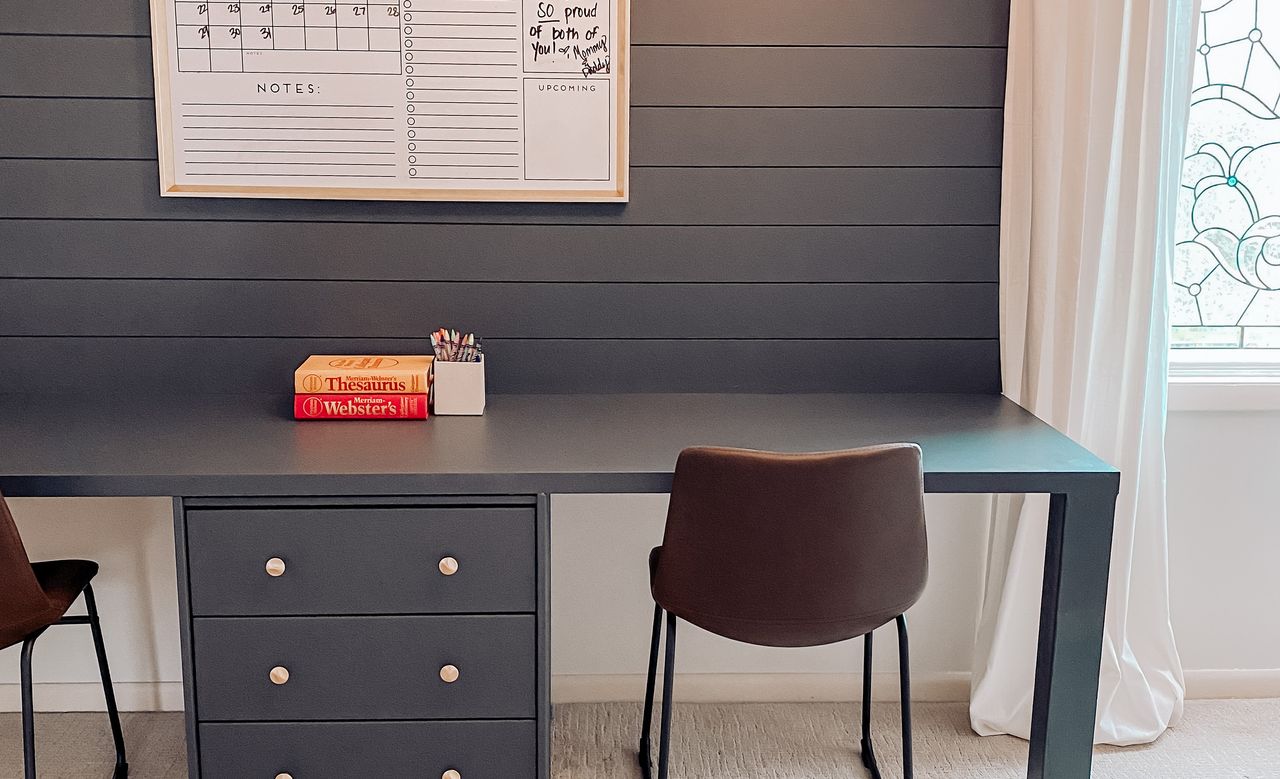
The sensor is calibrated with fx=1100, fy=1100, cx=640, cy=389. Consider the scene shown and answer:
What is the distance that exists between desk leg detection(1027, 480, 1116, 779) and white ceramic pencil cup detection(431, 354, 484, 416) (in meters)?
1.05

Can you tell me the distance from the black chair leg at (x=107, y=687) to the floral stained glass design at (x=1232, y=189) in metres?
2.36

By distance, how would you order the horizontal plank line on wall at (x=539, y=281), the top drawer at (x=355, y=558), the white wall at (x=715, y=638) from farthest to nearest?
the white wall at (x=715, y=638), the horizontal plank line on wall at (x=539, y=281), the top drawer at (x=355, y=558)

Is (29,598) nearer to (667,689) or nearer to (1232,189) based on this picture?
(667,689)

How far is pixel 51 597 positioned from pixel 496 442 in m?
0.81

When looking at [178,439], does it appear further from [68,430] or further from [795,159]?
[795,159]

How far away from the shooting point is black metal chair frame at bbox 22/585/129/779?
1.87 m

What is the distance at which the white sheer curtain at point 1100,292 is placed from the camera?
2143 mm

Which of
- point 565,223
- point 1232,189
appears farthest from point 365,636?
point 1232,189

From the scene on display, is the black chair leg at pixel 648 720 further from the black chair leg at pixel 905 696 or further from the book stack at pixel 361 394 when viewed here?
the book stack at pixel 361 394

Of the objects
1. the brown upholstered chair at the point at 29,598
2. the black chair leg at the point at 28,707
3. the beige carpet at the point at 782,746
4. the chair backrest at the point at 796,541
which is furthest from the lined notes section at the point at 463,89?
the beige carpet at the point at 782,746

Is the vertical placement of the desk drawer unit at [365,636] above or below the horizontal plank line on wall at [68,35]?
below

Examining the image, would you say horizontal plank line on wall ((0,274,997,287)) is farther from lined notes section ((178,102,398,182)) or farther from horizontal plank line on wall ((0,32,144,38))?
horizontal plank line on wall ((0,32,144,38))

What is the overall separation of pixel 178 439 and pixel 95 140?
2.33 ft

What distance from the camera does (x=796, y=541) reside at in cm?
168
